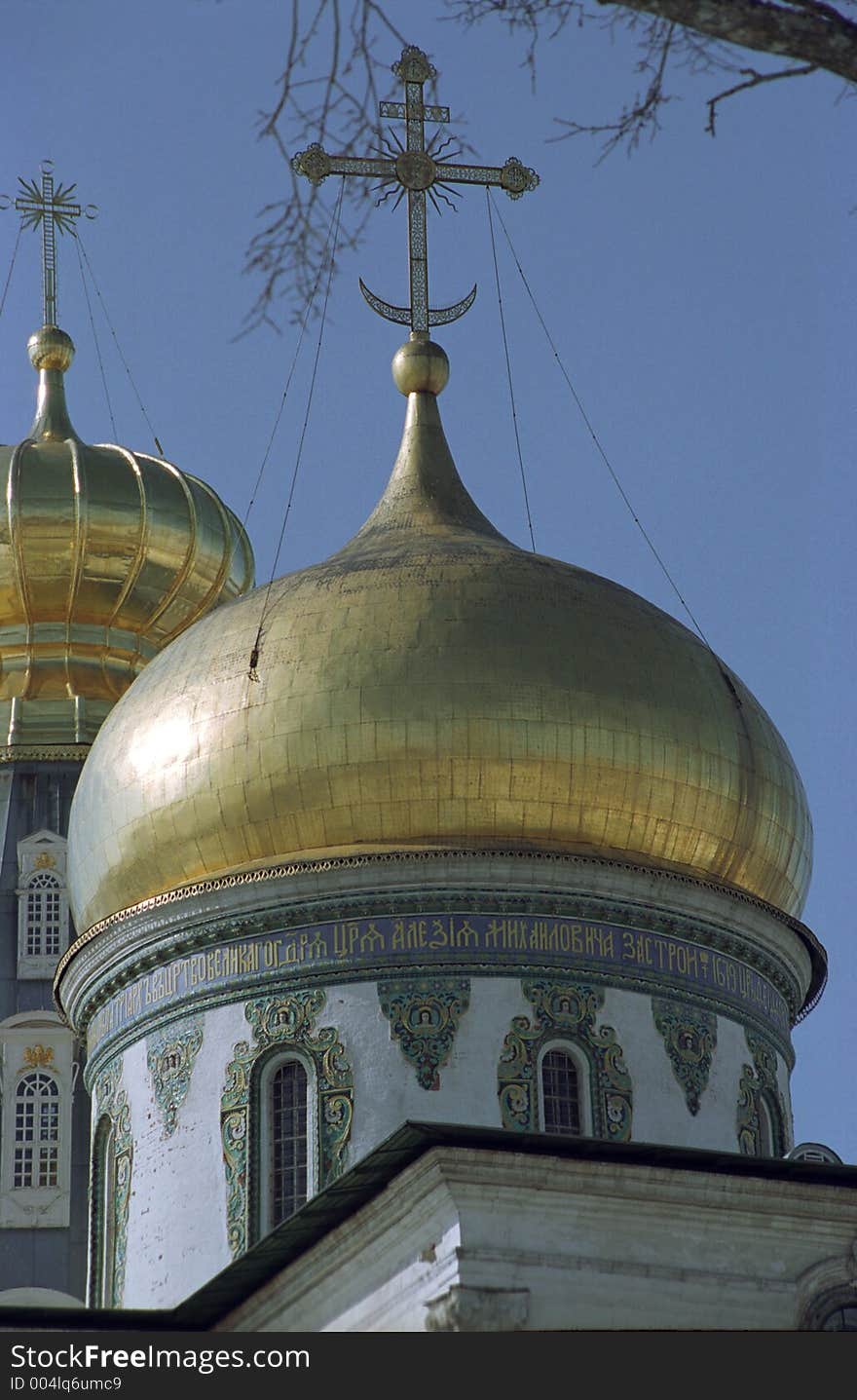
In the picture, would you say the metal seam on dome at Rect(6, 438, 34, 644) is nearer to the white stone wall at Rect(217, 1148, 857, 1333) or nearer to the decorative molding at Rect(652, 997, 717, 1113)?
the decorative molding at Rect(652, 997, 717, 1113)

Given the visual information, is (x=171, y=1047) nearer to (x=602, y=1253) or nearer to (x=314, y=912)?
(x=314, y=912)

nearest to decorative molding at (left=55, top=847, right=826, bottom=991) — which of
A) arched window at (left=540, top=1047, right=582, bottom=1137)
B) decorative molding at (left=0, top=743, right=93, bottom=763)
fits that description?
arched window at (left=540, top=1047, right=582, bottom=1137)

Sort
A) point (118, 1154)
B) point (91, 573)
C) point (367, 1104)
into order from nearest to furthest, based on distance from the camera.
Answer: point (367, 1104) < point (118, 1154) < point (91, 573)

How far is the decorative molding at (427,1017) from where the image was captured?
20281 mm

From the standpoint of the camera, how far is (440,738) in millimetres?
20875

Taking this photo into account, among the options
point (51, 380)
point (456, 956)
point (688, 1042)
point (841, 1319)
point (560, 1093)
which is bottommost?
point (841, 1319)

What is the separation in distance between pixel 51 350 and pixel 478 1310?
57.5 feet

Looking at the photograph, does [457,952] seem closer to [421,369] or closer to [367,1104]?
[367,1104]

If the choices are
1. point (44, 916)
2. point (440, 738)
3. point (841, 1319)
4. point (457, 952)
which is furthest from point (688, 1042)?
point (44, 916)

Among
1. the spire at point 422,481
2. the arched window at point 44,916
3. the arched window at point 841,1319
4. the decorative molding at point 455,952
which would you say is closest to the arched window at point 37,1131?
the arched window at point 44,916

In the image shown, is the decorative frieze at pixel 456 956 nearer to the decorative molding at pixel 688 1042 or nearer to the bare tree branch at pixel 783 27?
the decorative molding at pixel 688 1042

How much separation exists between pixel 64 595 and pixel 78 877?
635 cm

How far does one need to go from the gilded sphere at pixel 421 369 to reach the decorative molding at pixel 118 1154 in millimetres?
6325

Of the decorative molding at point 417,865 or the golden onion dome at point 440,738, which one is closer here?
the decorative molding at point 417,865
